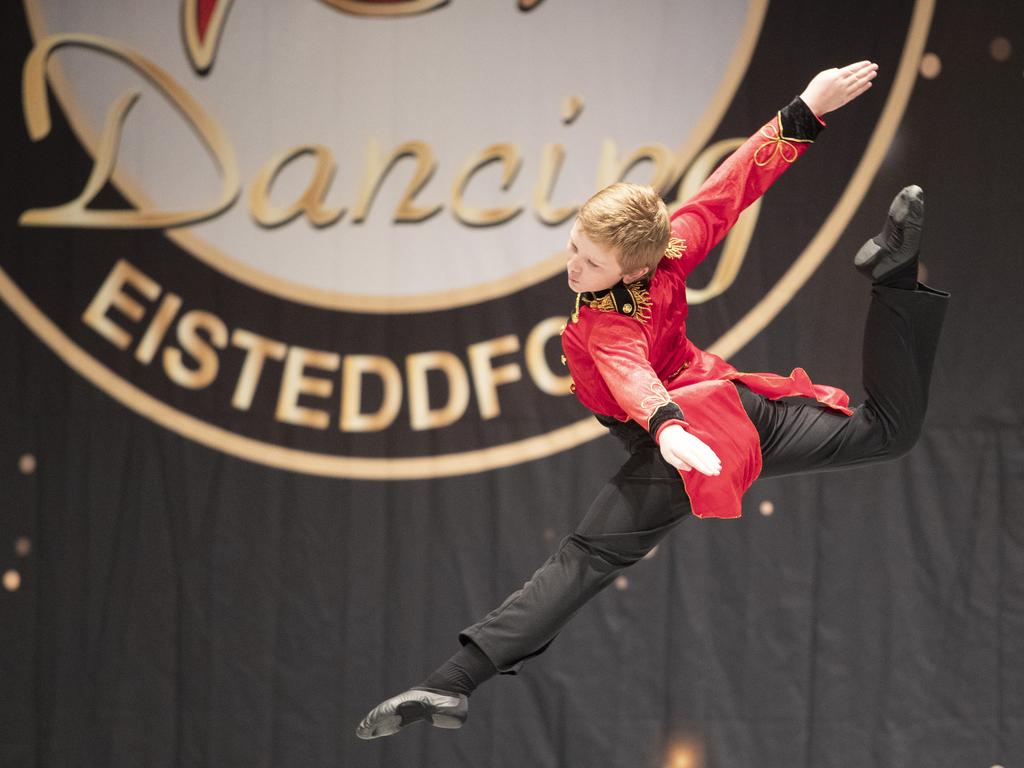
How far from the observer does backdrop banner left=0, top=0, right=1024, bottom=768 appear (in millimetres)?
3295

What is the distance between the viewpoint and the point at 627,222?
201 cm

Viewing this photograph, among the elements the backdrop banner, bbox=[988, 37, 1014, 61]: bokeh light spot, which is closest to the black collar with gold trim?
the backdrop banner

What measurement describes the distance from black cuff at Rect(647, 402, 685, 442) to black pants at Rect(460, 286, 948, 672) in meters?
Answer: 0.25

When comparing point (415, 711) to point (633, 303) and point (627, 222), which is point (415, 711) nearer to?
point (633, 303)

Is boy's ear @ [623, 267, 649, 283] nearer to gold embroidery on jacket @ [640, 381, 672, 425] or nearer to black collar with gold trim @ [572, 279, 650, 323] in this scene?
black collar with gold trim @ [572, 279, 650, 323]

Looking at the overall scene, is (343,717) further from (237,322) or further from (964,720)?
(964,720)

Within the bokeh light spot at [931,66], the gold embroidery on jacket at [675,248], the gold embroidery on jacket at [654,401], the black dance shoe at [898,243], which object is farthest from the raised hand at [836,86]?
the bokeh light spot at [931,66]

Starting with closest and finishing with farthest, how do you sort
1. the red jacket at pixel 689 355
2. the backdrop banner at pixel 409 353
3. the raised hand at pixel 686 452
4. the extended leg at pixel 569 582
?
the raised hand at pixel 686 452, the red jacket at pixel 689 355, the extended leg at pixel 569 582, the backdrop banner at pixel 409 353

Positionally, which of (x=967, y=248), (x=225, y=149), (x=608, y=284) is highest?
(x=225, y=149)

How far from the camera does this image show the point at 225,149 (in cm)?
329

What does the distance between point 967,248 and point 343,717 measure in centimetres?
237

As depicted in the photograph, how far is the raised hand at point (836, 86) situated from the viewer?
2.16 m

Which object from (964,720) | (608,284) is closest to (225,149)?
(608,284)

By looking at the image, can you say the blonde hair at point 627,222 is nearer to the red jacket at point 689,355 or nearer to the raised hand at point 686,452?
the red jacket at point 689,355
